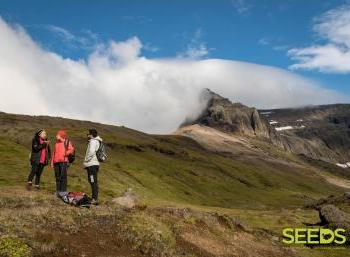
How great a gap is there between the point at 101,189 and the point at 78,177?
9.56m

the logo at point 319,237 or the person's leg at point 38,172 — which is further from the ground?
the person's leg at point 38,172

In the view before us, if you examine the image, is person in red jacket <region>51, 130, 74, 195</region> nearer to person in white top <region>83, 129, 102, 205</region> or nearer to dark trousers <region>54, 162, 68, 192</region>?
dark trousers <region>54, 162, 68, 192</region>

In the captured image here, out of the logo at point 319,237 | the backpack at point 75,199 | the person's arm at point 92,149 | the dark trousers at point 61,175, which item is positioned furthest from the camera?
the logo at point 319,237

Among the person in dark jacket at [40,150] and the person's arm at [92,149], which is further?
the person in dark jacket at [40,150]

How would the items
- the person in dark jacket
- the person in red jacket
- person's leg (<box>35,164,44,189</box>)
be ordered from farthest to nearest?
person's leg (<box>35,164,44,189</box>) → the person in dark jacket → the person in red jacket

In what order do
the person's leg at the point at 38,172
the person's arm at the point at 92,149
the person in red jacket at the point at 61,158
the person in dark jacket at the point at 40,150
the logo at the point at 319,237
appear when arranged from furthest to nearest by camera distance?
the logo at the point at 319,237
the person's leg at the point at 38,172
the person in dark jacket at the point at 40,150
the person in red jacket at the point at 61,158
the person's arm at the point at 92,149

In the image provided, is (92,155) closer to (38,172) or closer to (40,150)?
(40,150)

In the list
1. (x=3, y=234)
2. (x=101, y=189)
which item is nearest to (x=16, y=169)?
(x=101, y=189)

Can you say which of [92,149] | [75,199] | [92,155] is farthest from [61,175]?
[92,149]

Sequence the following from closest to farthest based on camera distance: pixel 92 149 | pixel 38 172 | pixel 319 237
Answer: pixel 92 149 < pixel 38 172 < pixel 319 237

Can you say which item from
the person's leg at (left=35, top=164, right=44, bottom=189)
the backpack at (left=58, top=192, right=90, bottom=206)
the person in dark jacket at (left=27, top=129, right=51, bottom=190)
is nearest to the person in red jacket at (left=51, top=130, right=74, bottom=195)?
the backpack at (left=58, top=192, right=90, bottom=206)

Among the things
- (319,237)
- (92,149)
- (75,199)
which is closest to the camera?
(75,199)

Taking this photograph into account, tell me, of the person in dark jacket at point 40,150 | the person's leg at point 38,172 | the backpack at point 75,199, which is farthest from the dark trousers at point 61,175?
the person's leg at point 38,172

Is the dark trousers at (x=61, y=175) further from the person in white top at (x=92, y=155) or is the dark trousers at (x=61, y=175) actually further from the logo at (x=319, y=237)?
the logo at (x=319, y=237)
